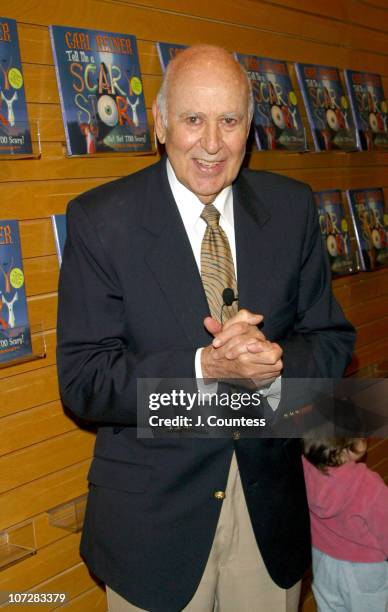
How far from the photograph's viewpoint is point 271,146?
122 inches

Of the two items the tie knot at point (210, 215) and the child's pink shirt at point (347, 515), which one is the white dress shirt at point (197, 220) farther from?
the child's pink shirt at point (347, 515)

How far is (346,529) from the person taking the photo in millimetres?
2812

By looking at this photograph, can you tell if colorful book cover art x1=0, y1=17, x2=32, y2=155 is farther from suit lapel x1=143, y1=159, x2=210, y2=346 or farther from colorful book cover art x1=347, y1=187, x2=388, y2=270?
colorful book cover art x1=347, y1=187, x2=388, y2=270

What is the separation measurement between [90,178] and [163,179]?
1.70 feet

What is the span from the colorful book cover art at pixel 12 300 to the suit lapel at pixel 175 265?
46cm

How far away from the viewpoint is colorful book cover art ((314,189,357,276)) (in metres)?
3.56

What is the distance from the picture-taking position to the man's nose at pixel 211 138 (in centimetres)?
190

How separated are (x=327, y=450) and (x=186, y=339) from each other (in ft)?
4.08

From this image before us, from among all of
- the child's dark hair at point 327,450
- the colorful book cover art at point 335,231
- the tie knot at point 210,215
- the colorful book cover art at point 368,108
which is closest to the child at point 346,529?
the child's dark hair at point 327,450

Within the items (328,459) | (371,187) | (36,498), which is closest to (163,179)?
(36,498)

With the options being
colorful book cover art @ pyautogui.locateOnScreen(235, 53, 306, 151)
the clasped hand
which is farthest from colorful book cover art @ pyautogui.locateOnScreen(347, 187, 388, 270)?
the clasped hand

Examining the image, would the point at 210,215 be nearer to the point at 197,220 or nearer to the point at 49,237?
the point at 197,220

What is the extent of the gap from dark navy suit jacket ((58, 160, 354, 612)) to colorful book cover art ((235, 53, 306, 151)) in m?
1.13

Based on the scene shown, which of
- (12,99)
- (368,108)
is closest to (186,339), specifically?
(12,99)
